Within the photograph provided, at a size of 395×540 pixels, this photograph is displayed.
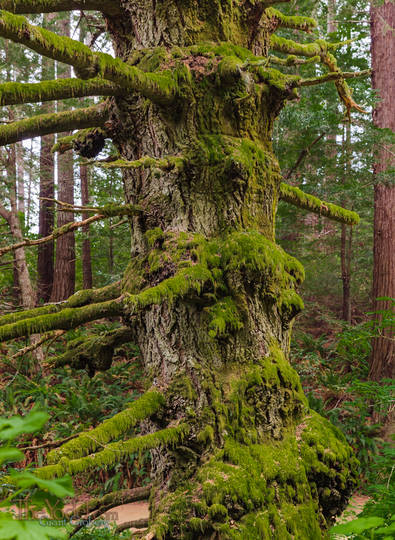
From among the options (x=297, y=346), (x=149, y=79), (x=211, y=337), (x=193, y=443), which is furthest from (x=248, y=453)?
(x=297, y=346)

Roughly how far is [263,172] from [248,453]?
158 centimetres

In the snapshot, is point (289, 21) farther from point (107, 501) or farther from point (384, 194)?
point (384, 194)


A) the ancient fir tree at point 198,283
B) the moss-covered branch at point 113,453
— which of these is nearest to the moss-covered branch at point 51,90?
the ancient fir tree at point 198,283

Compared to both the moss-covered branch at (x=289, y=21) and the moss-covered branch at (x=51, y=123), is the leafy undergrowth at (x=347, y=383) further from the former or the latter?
the moss-covered branch at (x=51, y=123)

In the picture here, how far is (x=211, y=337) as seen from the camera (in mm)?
2125

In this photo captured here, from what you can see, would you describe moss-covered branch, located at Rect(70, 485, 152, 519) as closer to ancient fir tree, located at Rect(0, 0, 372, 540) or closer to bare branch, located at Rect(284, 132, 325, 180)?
ancient fir tree, located at Rect(0, 0, 372, 540)

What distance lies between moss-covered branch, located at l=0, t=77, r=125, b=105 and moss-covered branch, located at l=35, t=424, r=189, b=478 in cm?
155

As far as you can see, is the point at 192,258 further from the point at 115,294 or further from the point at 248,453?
the point at 248,453

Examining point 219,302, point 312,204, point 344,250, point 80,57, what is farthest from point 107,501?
point 344,250

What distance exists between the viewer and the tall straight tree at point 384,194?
25.5 feet

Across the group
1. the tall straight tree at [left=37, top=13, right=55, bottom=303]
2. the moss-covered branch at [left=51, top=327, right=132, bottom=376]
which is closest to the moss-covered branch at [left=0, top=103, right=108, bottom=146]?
the moss-covered branch at [left=51, top=327, right=132, bottom=376]

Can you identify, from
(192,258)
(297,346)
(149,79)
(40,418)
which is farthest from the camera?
(297,346)

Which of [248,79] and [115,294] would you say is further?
[115,294]

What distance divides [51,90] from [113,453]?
5.55 feet
